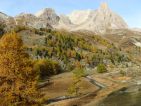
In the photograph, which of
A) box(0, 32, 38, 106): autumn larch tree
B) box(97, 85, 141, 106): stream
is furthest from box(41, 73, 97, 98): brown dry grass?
box(0, 32, 38, 106): autumn larch tree

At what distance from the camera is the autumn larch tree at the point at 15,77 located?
111ft

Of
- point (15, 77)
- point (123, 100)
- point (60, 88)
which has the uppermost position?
point (15, 77)

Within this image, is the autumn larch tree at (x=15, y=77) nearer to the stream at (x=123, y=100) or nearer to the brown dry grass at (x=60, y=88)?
the stream at (x=123, y=100)

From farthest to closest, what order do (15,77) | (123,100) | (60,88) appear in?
(60,88) < (123,100) < (15,77)

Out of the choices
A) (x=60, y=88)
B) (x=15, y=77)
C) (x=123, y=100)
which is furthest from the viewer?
(x=60, y=88)

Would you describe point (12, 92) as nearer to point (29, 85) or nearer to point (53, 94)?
point (29, 85)

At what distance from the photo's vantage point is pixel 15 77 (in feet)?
114

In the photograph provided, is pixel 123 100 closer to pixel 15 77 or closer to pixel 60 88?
pixel 15 77

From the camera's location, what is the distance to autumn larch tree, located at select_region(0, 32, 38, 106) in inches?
1336

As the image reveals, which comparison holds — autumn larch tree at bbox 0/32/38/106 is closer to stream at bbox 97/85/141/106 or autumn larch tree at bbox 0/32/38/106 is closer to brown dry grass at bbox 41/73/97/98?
stream at bbox 97/85/141/106

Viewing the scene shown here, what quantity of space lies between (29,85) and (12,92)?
192cm

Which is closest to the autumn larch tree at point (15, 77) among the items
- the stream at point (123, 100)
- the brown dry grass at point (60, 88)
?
the stream at point (123, 100)

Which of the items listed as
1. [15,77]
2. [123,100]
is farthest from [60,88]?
[15,77]

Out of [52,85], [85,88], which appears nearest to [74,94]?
[85,88]
